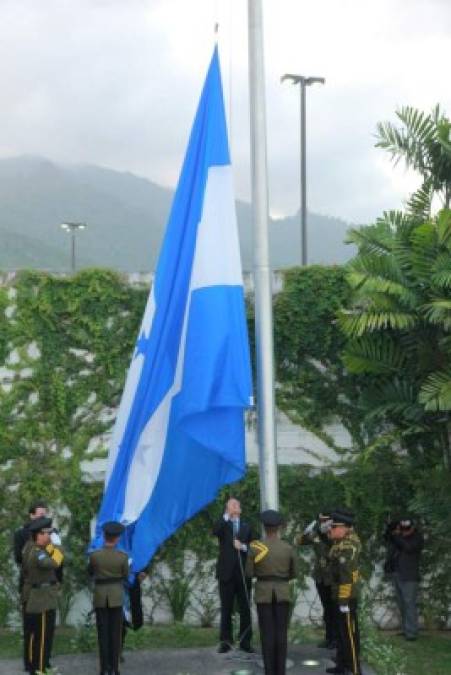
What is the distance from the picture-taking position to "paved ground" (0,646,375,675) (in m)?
8.16

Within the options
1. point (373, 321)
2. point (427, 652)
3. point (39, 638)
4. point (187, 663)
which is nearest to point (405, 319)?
point (373, 321)

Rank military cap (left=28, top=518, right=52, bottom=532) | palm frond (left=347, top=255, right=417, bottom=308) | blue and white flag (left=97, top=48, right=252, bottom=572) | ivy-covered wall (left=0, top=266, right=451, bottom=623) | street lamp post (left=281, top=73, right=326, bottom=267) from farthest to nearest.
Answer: street lamp post (left=281, top=73, right=326, bottom=267) < ivy-covered wall (left=0, top=266, right=451, bottom=623) < palm frond (left=347, top=255, right=417, bottom=308) < military cap (left=28, top=518, right=52, bottom=532) < blue and white flag (left=97, top=48, right=252, bottom=572)

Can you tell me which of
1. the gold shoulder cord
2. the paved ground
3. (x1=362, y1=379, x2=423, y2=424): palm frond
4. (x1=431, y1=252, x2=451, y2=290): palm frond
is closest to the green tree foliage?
(x1=362, y1=379, x2=423, y2=424): palm frond

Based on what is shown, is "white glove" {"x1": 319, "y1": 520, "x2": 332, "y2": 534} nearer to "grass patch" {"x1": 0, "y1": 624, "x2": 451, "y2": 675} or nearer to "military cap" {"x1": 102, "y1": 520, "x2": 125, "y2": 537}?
"grass patch" {"x1": 0, "y1": 624, "x2": 451, "y2": 675}

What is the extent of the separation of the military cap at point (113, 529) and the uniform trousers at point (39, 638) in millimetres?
902

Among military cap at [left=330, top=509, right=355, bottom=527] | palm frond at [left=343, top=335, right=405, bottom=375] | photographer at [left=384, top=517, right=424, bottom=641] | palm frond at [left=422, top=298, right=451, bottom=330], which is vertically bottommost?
photographer at [left=384, top=517, right=424, bottom=641]

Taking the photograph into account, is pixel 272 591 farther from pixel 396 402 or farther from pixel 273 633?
pixel 396 402

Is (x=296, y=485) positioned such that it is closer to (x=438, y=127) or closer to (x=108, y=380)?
(x=108, y=380)

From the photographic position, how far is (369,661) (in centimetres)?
836

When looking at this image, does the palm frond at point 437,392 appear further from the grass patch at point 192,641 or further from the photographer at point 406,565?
the grass patch at point 192,641

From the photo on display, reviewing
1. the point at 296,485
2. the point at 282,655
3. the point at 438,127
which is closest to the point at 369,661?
the point at 282,655

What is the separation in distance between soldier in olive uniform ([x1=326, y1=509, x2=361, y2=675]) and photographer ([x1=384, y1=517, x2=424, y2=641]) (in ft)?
5.85

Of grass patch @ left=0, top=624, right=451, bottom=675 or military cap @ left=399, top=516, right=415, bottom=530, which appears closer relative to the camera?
grass patch @ left=0, top=624, right=451, bottom=675

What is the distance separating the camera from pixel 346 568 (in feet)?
25.5
